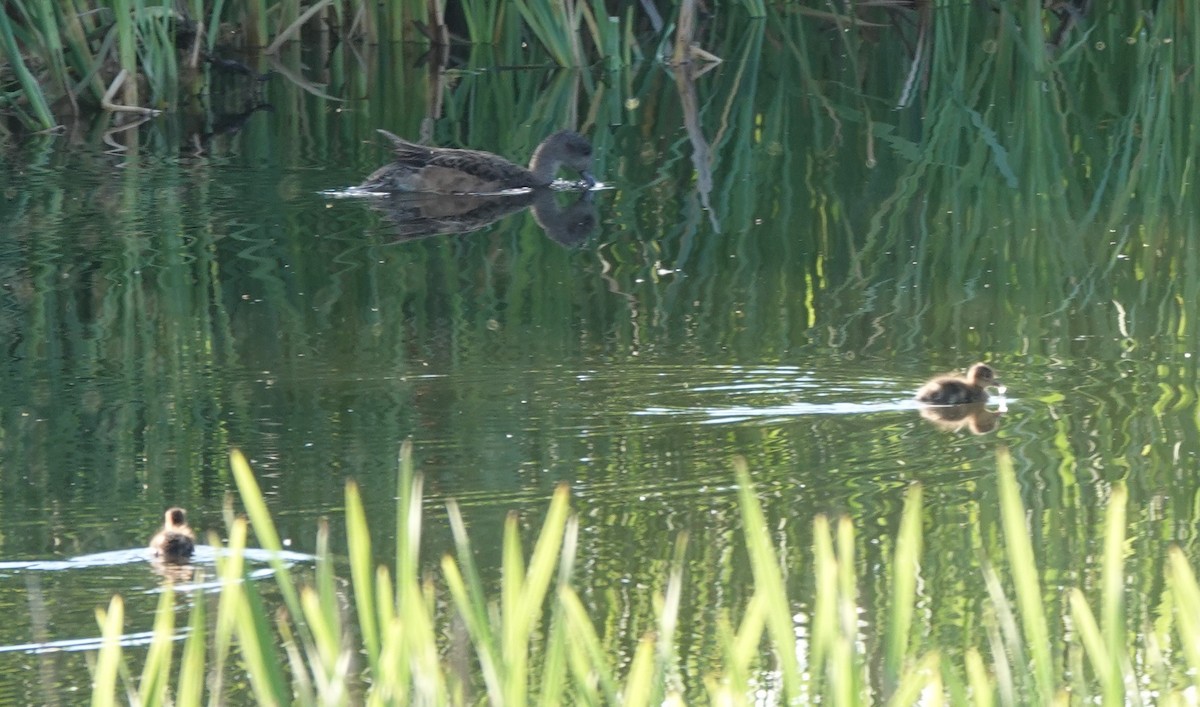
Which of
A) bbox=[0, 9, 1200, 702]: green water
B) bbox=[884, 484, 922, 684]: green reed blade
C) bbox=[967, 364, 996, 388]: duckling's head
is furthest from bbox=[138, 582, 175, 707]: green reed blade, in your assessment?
bbox=[967, 364, 996, 388]: duckling's head

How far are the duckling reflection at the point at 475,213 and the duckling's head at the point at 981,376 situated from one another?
3.49 m

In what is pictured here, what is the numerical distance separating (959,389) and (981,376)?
0.64 ft

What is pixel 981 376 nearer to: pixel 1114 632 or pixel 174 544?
pixel 174 544

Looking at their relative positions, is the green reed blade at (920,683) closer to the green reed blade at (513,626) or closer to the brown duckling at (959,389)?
the green reed blade at (513,626)

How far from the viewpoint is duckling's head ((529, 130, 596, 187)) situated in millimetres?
11219

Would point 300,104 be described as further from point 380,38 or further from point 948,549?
point 948,549

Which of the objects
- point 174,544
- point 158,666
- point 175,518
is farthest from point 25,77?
point 158,666

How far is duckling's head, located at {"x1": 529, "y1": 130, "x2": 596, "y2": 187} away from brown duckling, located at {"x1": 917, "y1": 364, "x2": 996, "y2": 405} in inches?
201

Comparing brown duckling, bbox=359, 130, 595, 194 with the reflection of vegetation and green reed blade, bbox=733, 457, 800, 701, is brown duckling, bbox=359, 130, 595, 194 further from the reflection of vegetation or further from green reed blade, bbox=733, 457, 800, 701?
green reed blade, bbox=733, 457, 800, 701

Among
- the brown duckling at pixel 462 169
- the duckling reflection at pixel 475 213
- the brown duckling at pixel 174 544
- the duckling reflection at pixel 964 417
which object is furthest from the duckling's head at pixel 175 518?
the brown duckling at pixel 462 169

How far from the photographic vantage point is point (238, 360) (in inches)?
280

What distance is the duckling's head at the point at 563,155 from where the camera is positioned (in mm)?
11219

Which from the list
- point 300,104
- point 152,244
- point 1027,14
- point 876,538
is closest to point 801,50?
point 1027,14

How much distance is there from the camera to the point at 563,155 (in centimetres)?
1130
